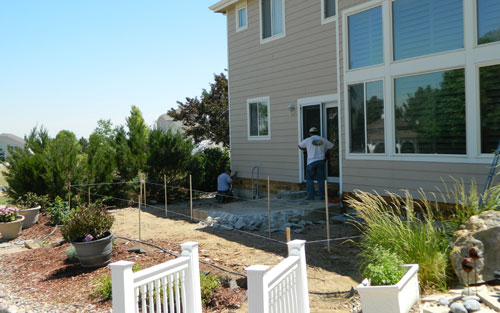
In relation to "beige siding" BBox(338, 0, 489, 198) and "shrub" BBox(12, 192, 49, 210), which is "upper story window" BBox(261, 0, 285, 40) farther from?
"shrub" BBox(12, 192, 49, 210)

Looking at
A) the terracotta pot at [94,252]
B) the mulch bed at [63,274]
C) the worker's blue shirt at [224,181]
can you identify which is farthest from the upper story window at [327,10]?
the terracotta pot at [94,252]


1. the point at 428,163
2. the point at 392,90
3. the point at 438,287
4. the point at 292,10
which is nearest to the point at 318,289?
the point at 438,287

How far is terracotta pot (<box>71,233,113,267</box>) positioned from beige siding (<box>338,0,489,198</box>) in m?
5.02

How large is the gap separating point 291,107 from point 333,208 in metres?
3.59

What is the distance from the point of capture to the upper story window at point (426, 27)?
761cm

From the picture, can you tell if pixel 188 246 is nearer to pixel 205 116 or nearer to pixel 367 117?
pixel 367 117

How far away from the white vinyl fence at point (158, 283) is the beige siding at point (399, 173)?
449cm

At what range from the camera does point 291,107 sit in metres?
12.6

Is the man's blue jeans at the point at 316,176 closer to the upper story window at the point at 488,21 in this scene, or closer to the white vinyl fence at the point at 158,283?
the upper story window at the point at 488,21

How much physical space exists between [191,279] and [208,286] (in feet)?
5.78

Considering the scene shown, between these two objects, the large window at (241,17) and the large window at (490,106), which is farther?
the large window at (241,17)

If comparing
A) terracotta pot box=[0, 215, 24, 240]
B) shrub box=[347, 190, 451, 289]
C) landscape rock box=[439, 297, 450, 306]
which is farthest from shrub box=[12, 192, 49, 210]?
landscape rock box=[439, 297, 450, 306]

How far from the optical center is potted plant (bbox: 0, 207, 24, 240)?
10891 millimetres

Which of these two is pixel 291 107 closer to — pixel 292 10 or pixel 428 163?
pixel 292 10
